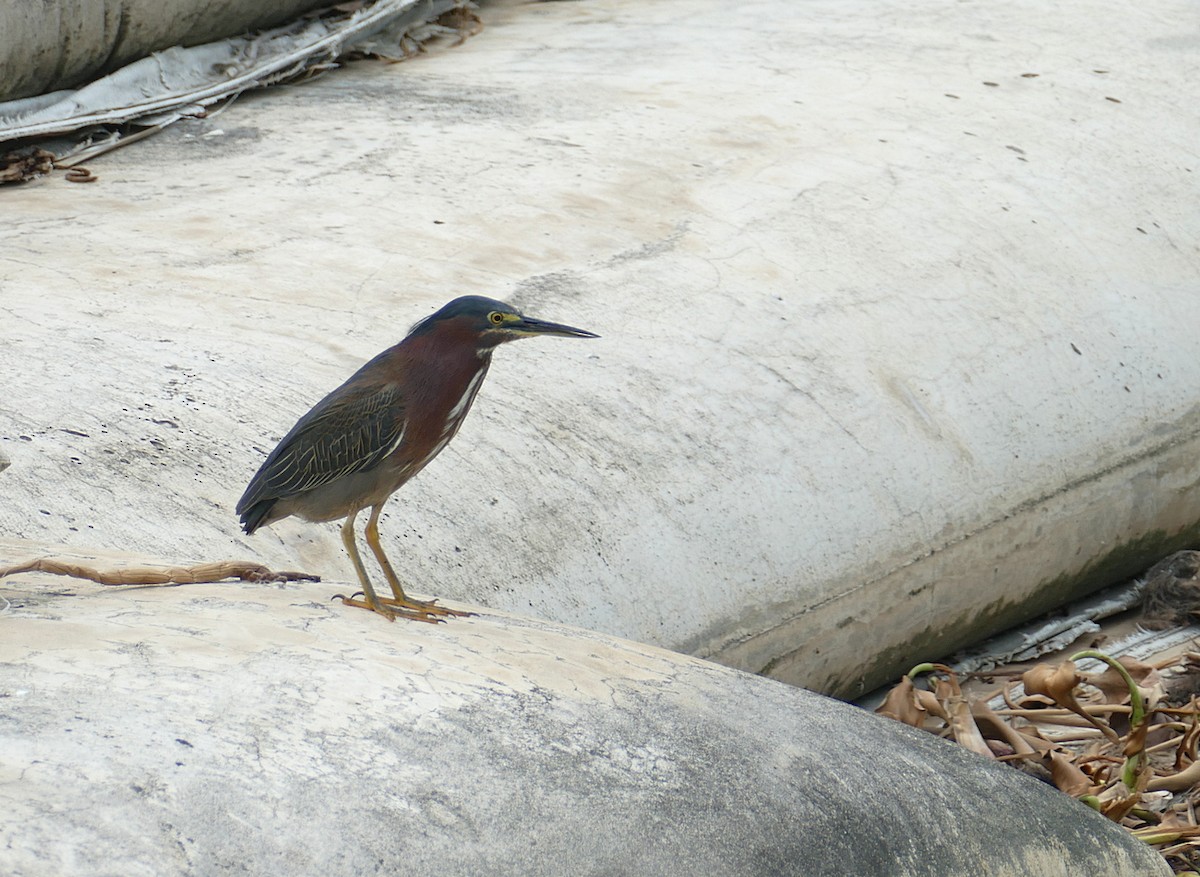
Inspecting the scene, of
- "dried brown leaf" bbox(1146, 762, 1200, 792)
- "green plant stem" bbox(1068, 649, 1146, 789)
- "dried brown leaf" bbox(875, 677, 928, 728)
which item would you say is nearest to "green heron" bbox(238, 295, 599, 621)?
"dried brown leaf" bbox(875, 677, 928, 728)

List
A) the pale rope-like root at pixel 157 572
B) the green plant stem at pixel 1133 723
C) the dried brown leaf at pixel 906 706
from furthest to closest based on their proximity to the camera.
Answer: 1. the dried brown leaf at pixel 906 706
2. the green plant stem at pixel 1133 723
3. the pale rope-like root at pixel 157 572

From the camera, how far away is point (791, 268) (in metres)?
3.24

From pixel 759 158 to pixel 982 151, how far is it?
624 mm

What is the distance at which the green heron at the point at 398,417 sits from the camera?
65.8 inches

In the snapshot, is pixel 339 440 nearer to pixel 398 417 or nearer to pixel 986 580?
pixel 398 417

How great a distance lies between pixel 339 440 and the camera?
168 centimetres

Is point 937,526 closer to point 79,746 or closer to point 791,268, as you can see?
point 791,268

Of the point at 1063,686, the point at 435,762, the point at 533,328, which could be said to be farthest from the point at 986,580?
the point at 435,762

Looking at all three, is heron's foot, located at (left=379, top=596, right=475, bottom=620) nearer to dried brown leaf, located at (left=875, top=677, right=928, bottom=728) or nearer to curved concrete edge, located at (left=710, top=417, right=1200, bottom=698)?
curved concrete edge, located at (left=710, top=417, right=1200, bottom=698)

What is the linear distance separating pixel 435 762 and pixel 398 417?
0.56 m

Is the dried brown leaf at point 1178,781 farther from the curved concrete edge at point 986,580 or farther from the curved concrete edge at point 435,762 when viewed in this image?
the curved concrete edge at point 435,762

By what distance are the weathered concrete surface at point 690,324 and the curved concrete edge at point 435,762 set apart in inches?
18.6

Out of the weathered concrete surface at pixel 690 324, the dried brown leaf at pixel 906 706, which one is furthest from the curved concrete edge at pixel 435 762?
the dried brown leaf at pixel 906 706

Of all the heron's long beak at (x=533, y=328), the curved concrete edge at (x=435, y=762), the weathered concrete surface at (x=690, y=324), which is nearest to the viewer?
the curved concrete edge at (x=435, y=762)
